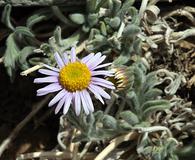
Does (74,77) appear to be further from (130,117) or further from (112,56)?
(112,56)

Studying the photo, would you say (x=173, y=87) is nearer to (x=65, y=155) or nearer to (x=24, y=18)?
(x=65, y=155)

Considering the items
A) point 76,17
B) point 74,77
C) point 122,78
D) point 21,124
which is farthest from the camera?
point 21,124

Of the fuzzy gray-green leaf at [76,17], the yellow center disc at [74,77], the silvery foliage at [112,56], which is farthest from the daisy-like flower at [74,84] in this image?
the fuzzy gray-green leaf at [76,17]

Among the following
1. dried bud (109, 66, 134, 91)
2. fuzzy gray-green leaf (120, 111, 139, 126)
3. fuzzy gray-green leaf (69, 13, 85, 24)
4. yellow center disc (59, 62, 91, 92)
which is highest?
fuzzy gray-green leaf (69, 13, 85, 24)

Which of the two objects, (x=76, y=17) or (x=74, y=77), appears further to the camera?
(x=76, y=17)

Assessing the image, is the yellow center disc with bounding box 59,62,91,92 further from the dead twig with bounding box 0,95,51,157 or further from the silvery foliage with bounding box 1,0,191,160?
the dead twig with bounding box 0,95,51,157

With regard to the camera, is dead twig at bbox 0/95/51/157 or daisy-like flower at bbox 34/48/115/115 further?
dead twig at bbox 0/95/51/157

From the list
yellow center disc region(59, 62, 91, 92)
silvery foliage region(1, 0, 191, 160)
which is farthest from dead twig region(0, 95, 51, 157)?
yellow center disc region(59, 62, 91, 92)

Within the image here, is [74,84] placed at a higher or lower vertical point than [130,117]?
higher

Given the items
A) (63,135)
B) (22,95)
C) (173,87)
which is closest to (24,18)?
(22,95)

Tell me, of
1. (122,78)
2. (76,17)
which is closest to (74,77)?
(122,78)
